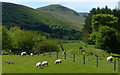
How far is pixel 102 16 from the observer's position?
97.9 meters

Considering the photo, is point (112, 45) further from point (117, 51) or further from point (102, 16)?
point (102, 16)

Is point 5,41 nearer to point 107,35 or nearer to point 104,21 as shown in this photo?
point 104,21

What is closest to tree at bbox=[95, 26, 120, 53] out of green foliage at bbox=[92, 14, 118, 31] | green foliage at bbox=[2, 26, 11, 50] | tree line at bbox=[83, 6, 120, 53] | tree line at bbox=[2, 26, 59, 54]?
tree line at bbox=[83, 6, 120, 53]

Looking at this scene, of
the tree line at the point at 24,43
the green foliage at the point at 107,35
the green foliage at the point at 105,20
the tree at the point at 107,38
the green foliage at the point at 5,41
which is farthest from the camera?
the tree line at the point at 24,43

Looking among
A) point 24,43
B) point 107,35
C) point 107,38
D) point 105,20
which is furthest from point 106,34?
point 24,43

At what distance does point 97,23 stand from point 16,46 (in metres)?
41.4

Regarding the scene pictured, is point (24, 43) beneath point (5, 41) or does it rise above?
beneath

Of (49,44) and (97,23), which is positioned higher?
(97,23)

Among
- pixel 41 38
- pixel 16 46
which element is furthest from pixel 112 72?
pixel 41 38

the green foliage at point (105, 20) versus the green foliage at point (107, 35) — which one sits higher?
the green foliage at point (105, 20)

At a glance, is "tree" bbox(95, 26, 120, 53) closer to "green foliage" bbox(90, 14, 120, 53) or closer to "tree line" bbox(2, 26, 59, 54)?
"green foliage" bbox(90, 14, 120, 53)

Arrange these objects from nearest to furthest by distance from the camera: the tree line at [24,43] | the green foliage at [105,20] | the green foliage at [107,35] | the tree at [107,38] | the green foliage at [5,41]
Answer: the tree at [107,38] → the green foliage at [107,35] → the green foliage at [105,20] → the green foliage at [5,41] → the tree line at [24,43]

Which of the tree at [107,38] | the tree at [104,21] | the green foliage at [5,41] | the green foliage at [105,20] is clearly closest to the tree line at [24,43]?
the green foliage at [5,41]

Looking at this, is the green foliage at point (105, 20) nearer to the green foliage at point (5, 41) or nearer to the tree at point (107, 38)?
the tree at point (107, 38)
